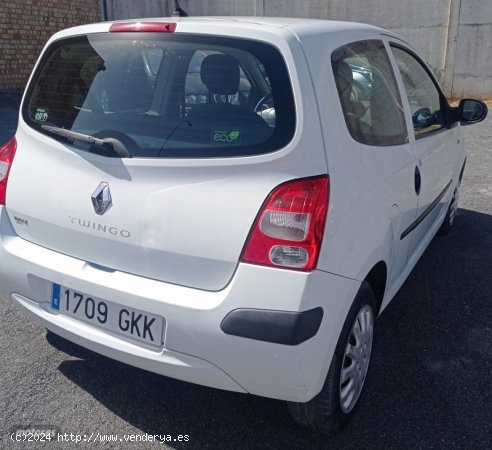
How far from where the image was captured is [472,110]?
12.7 ft

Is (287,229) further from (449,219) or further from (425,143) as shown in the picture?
(449,219)

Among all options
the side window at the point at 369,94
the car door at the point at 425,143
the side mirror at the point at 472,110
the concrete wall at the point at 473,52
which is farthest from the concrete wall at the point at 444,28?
the side window at the point at 369,94

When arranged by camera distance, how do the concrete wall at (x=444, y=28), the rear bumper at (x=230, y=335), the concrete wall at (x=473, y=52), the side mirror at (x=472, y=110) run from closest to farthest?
the rear bumper at (x=230, y=335)
the side mirror at (x=472, y=110)
the concrete wall at (x=473, y=52)
the concrete wall at (x=444, y=28)

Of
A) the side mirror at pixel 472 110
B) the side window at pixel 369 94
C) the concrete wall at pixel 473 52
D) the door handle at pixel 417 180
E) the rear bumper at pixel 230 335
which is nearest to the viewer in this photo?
the rear bumper at pixel 230 335

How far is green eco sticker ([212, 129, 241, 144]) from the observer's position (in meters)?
2.02

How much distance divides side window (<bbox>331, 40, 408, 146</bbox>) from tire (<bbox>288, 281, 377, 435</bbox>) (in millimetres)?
702

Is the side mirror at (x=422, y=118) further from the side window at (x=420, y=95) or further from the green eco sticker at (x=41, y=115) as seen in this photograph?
the green eco sticker at (x=41, y=115)

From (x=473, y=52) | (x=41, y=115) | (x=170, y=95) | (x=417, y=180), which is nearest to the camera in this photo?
(x=170, y=95)

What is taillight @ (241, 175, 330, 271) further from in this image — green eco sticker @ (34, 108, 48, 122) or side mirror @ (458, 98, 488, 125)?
side mirror @ (458, 98, 488, 125)

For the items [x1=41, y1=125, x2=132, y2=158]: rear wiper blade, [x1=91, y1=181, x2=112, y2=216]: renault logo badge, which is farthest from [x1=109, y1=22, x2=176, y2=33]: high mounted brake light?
[x1=91, y1=181, x2=112, y2=216]: renault logo badge

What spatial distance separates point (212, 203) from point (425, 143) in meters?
1.73

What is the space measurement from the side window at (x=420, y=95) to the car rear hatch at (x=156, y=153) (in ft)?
4.46

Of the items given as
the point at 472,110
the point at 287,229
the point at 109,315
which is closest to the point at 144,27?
the point at 287,229

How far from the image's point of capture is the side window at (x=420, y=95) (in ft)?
10.4
